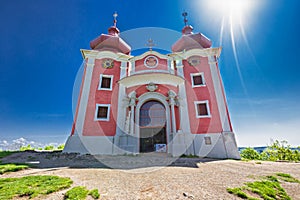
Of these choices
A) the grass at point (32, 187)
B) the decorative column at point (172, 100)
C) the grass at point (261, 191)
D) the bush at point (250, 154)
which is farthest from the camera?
the bush at point (250, 154)

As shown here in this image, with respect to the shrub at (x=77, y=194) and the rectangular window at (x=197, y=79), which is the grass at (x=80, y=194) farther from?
the rectangular window at (x=197, y=79)

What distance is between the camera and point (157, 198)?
147 inches

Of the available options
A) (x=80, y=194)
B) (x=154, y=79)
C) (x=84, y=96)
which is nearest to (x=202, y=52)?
(x=154, y=79)

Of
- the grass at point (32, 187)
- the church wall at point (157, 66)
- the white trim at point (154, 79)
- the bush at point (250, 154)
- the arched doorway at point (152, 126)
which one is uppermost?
the church wall at point (157, 66)

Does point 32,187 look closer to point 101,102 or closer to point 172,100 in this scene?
point 172,100

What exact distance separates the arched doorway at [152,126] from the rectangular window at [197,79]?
16.2 ft

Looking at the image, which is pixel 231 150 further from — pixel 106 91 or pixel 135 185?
pixel 106 91

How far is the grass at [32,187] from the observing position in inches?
150

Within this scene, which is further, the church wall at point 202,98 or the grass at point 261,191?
the church wall at point 202,98

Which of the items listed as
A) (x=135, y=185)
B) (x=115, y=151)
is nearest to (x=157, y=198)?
(x=135, y=185)

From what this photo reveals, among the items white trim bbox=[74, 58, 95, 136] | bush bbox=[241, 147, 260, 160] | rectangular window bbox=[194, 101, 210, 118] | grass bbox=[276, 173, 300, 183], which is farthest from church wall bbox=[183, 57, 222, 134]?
white trim bbox=[74, 58, 95, 136]

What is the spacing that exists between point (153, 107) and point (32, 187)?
36.9ft

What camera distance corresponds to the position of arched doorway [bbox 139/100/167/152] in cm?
1382

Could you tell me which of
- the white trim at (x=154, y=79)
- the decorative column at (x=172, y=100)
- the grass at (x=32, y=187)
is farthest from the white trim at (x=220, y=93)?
the grass at (x=32, y=187)
